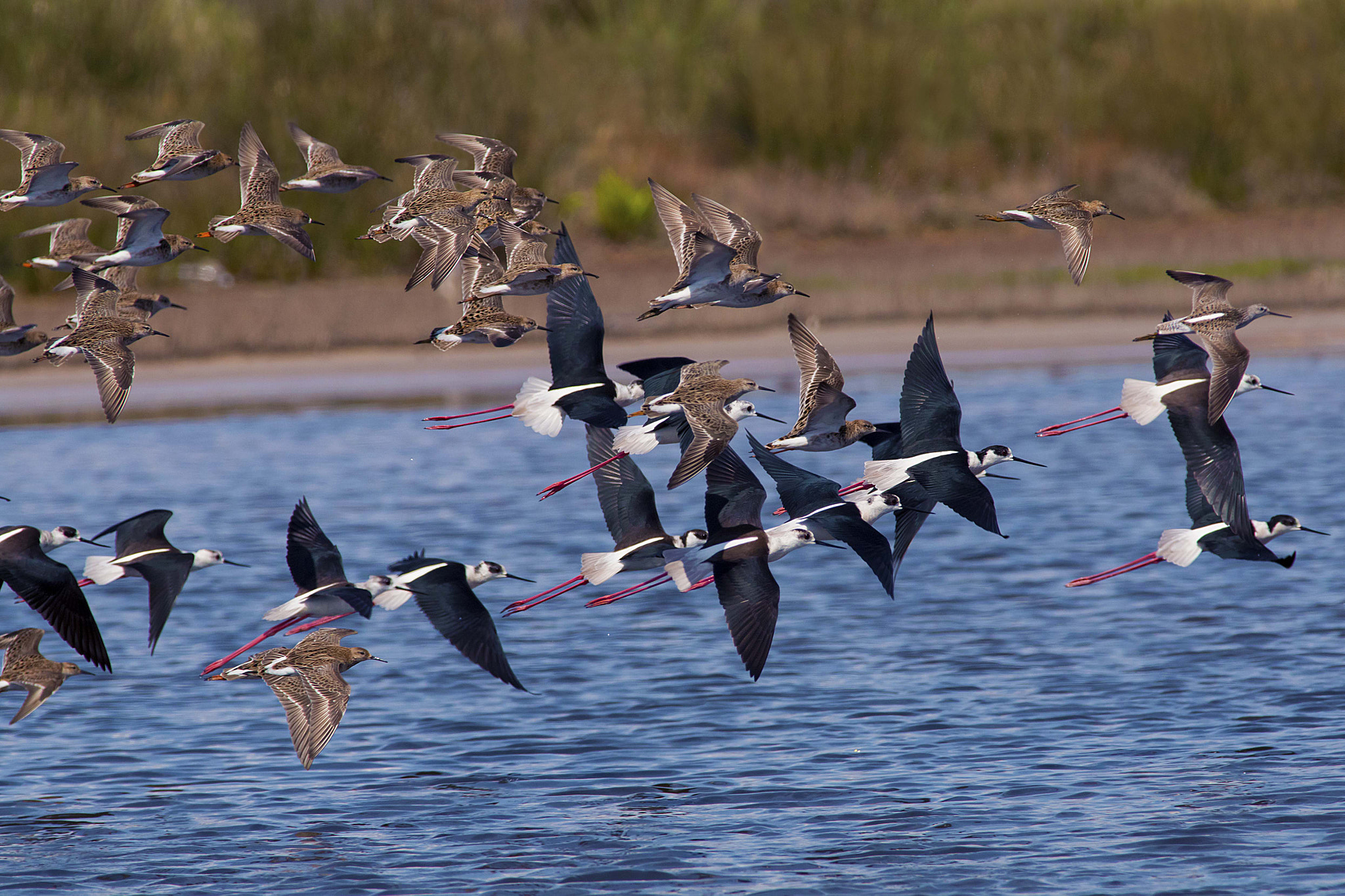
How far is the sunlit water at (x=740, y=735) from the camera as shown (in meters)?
9.71

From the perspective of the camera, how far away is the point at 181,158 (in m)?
10.0

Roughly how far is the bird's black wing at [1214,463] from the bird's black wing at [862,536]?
1556 millimetres

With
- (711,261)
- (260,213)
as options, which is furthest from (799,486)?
(260,213)

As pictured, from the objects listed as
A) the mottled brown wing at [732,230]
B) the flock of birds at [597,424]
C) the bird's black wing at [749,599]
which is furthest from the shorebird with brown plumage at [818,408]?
the mottled brown wing at [732,230]

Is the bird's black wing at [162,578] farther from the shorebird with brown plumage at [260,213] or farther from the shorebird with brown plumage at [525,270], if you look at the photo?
the shorebird with brown plumage at [525,270]

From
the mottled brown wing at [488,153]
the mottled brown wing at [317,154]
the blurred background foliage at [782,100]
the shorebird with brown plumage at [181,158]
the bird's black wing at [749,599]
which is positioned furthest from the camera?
the blurred background foliage at [782,100]

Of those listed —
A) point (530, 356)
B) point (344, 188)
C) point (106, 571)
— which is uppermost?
point (344, 188)

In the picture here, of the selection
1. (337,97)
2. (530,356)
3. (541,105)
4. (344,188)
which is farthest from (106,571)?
(541,105)

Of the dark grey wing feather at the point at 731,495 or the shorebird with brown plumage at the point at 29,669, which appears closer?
the dark grey wing feather at the point at 731,495

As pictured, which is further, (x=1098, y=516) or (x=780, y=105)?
(x=780, y=105)

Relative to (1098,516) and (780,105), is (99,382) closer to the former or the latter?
(1098,516)

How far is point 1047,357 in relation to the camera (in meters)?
27.2

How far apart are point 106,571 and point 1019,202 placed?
90.1 feet

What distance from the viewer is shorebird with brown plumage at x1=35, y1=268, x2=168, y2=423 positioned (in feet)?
30.9
